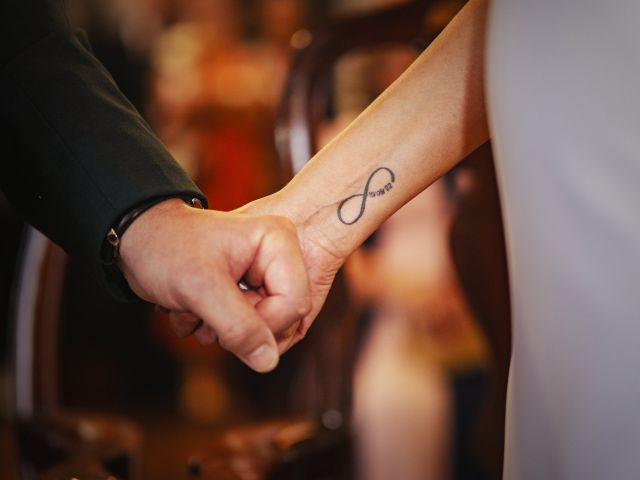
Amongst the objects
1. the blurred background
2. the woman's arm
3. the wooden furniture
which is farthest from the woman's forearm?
the wooden furniture

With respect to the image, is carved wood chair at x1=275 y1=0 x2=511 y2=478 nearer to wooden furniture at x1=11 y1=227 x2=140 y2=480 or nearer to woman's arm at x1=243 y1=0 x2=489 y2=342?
A: woman's arm at x1=243 y1=0 x2=489 y2=342

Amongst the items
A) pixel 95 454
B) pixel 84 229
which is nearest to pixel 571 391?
pixel 84 229

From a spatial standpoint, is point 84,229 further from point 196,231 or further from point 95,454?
point 95,454

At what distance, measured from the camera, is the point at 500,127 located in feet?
1.64

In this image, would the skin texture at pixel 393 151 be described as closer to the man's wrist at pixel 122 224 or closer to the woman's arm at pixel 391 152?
the woman's arm at pixel 391 152

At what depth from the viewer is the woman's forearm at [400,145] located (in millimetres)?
701

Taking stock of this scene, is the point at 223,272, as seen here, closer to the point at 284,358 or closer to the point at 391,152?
the point at 391,152

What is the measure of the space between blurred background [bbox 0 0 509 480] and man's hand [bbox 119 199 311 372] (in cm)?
24

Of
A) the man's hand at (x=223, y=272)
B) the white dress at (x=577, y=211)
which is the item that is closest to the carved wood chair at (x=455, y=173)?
the man's hand at (x=223, y=272)

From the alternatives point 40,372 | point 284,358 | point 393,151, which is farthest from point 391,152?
point 284,358

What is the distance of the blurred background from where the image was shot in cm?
92

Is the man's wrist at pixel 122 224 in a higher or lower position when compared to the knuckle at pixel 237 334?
higher

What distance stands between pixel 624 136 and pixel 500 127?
8cm

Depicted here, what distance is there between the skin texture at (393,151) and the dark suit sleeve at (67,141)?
126 millimetres
